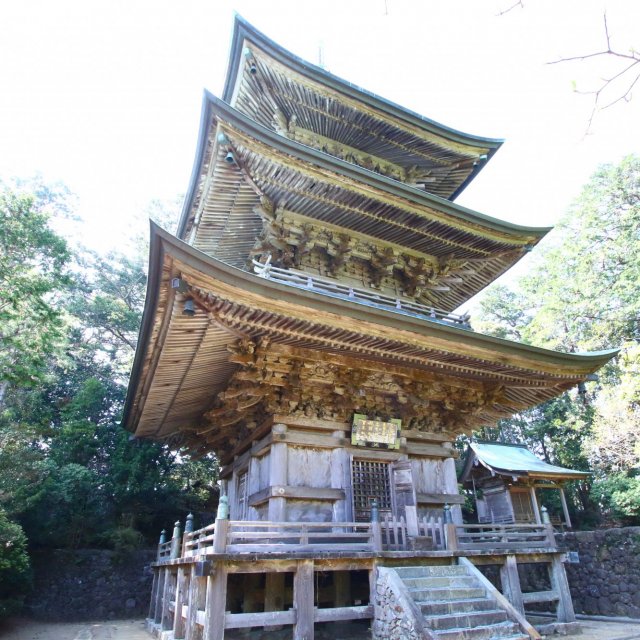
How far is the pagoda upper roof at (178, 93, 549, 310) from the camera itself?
8.61m

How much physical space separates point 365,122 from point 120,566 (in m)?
16.5

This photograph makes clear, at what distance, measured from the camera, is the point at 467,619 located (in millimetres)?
6031

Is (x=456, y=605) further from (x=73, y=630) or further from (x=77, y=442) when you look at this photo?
(x=77, y=442)

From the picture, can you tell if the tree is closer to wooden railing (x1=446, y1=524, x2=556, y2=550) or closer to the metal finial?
the metal finial

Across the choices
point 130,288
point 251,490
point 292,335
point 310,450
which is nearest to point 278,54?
point 292,335

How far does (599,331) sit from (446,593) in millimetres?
19779

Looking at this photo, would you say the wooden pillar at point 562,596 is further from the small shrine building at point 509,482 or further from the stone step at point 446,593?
the small shrine building at point 509,482

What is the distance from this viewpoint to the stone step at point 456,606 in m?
6.06

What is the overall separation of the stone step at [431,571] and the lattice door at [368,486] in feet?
5.31

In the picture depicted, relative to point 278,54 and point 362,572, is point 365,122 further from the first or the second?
point 362,572

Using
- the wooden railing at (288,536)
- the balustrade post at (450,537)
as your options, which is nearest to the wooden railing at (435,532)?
the balustrade post at (450,537)

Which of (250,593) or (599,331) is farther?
(599,331)

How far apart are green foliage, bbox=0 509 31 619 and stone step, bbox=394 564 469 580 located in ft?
34.5

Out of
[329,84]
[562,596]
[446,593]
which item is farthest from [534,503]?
[329,84]
